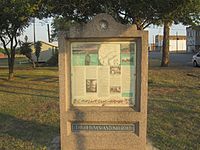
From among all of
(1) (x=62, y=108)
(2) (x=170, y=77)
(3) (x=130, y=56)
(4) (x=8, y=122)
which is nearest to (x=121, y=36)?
(3) (x=130, y=56)

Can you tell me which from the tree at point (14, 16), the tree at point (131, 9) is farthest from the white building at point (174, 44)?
the tree at point (131, 9)

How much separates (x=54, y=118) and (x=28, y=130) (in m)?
1.15

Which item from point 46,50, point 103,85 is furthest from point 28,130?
point 46,50

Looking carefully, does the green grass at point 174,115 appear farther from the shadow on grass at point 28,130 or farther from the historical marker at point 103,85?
the shadow on grass at point 28,130

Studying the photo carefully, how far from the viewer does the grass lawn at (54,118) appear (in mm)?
6656

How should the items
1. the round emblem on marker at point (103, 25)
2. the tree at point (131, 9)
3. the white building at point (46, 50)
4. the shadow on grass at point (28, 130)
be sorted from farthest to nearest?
the white building at point (46, 50)
the tree at point (131, 9)
the shadow on grass at point (28, 130)
the round emblem on marker at point (103, 25)

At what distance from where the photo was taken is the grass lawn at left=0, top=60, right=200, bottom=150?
6656 mm

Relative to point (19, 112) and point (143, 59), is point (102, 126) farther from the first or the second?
point (19, 112)

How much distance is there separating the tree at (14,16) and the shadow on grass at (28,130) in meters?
4.75

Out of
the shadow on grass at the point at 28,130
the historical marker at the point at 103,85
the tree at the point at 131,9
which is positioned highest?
the tree at the point at 131,9

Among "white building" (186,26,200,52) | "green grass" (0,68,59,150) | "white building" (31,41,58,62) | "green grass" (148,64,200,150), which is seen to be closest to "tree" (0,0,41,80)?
"green grass" (0,68,59,150)

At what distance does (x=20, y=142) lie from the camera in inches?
262

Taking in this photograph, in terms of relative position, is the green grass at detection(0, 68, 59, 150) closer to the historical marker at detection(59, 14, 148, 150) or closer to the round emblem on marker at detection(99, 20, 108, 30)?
the historical marker at detection(59, 14, 148, 150)

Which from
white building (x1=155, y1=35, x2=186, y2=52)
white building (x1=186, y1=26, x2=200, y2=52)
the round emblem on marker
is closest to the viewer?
the round emblem on marker
